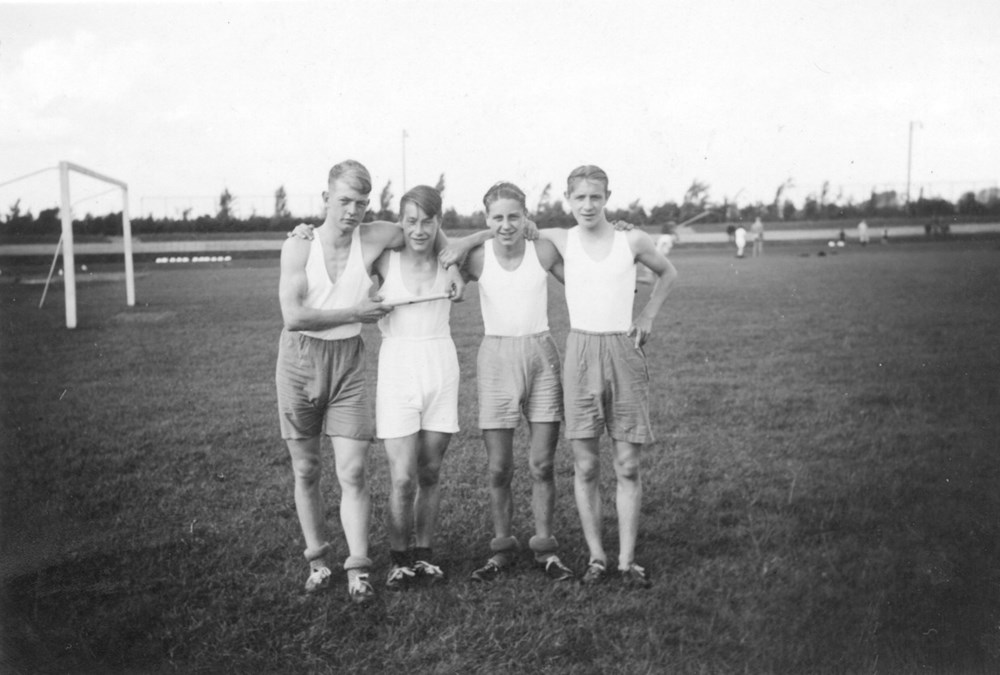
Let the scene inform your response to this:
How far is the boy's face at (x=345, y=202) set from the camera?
349 centimetres

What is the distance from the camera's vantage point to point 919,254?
87.2ft

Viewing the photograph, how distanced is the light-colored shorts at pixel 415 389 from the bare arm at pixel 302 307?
226mm

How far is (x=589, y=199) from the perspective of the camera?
365 cm

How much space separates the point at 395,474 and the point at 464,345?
6.60 meters

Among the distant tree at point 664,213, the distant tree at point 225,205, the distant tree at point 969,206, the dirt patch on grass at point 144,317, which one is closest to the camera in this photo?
the dirt patch on grass at point 144,317

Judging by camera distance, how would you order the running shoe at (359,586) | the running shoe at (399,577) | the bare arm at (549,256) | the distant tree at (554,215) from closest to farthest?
1. the running shoe at (359,586)
2. the running shoe at (399,577)
3. the bare arm at (549,256)
4. the distant tree at (554,215)

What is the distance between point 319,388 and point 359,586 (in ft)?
2.94

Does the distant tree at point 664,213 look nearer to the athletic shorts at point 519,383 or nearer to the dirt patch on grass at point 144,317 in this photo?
the dirt patch on grass at point 144,317

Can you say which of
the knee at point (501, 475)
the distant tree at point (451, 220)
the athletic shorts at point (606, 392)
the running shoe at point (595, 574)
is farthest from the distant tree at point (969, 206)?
the knee at point (501, 475)

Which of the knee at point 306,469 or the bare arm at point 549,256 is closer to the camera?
the knee at point 306,469

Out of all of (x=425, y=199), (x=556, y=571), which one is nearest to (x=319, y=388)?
(x=425, y=199)

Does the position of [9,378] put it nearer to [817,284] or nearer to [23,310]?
[23,310]

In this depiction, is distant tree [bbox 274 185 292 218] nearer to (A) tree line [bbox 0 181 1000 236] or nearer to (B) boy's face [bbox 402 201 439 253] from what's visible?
(A) tree line [bbox 0 181 1000 236]

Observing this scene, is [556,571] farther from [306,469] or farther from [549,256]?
[549,256]
